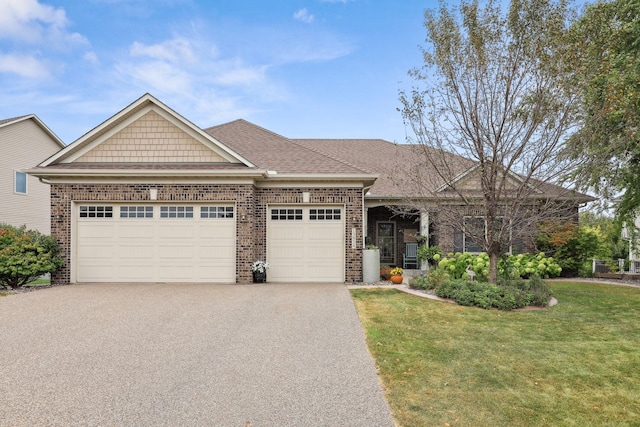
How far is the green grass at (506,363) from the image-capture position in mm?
3654

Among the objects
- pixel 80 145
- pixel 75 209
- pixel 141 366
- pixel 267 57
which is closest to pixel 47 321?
pixel 141 366

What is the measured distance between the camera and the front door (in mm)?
16891

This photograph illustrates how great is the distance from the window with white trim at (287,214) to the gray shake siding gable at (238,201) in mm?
307

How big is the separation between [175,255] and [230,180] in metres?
2.82

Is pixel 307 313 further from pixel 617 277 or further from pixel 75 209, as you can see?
pixel 617 277

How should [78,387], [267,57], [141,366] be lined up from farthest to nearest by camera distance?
[267,57], [141,366], [78,387]

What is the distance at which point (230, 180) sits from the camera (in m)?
11.5

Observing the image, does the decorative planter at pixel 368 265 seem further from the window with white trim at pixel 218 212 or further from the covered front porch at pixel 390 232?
the covered front porch at pixel 390 232

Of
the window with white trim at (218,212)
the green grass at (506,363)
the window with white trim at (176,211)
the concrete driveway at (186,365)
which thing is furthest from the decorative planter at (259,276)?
the green grass at (506,363)

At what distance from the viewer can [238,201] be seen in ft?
37.9

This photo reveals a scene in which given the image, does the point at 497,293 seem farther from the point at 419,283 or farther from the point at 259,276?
the point at 259,276

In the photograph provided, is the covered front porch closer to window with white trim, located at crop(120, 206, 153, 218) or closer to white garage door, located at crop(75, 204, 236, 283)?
white garage door, located at crop(75, 204, 236, 283)

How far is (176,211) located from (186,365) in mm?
7668

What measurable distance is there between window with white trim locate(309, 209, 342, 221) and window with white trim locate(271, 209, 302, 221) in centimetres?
38
